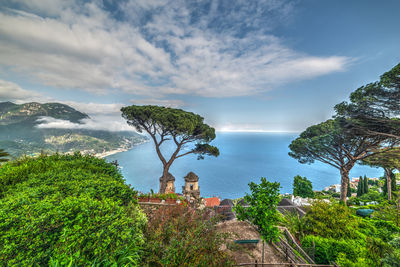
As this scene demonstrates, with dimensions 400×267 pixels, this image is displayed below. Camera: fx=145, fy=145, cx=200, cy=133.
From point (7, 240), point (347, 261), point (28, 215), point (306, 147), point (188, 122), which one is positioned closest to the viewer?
point (7, 240)

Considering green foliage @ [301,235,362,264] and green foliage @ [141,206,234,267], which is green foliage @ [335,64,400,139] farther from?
green foliage @ [141,206,234,267]

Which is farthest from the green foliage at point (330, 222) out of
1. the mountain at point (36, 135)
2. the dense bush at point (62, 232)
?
the mountain at point (36, 135)

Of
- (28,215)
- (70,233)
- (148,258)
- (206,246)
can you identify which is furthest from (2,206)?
(206,246)

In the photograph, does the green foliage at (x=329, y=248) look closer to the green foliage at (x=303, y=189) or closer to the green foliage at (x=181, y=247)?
the green foliage at (x=181, y=247)

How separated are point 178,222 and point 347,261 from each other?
6.73 m

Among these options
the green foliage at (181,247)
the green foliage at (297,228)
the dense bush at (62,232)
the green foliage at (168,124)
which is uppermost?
A: the green foliage at (168,124)

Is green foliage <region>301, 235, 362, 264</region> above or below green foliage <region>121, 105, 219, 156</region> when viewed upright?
below

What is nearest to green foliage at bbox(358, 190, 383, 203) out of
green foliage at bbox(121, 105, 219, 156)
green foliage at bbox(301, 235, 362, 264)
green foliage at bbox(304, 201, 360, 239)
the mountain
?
green foliage at bbox(304, 201, 360, 239)

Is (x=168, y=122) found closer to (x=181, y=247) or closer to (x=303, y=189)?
(x=181, y=247)

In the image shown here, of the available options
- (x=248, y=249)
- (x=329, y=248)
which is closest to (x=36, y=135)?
(x=248, y=249)

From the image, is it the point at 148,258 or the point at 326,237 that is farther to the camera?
the point at 326,237

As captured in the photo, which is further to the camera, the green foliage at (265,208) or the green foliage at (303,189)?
the green foliage at (303,189)

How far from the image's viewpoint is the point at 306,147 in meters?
17.4

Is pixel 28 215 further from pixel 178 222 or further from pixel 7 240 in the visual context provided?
pixel 178 222
